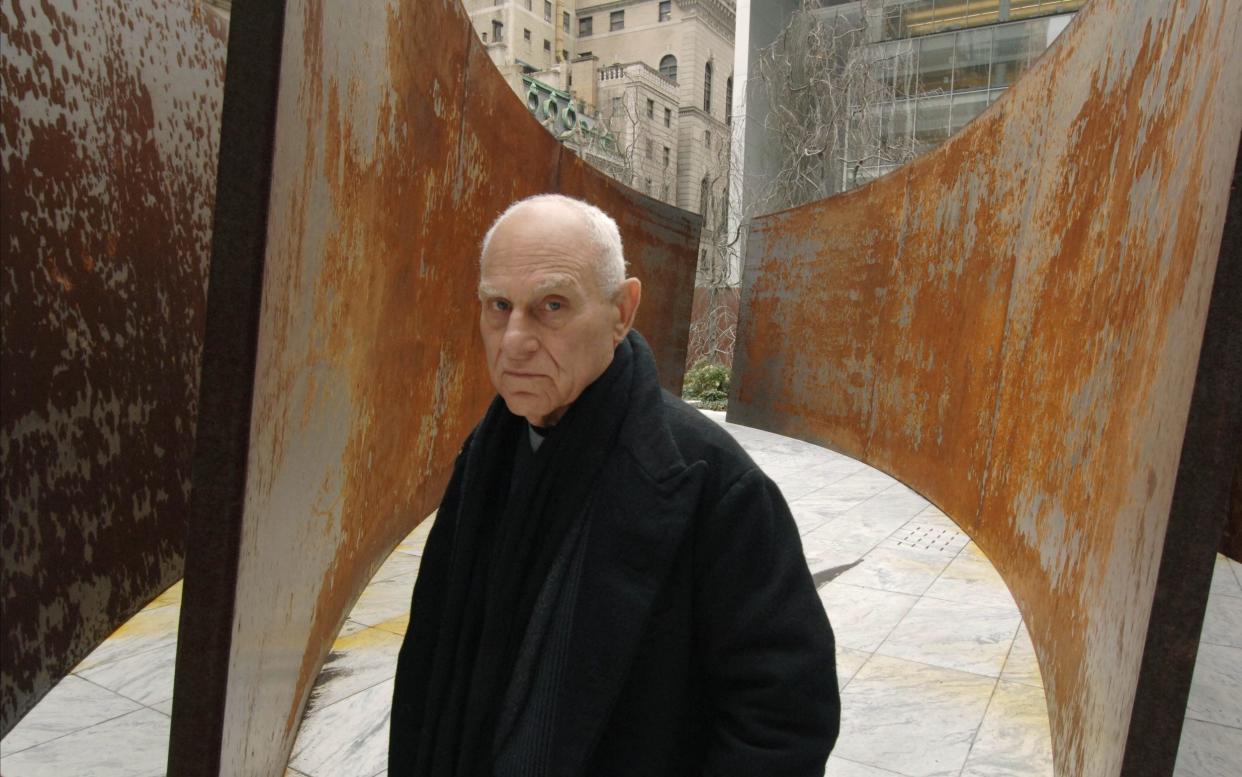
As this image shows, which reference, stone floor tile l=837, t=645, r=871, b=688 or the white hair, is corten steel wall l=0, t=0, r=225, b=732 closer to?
the white hair

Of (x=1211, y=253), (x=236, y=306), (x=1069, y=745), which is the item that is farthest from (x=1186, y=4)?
(x=236, y=306)

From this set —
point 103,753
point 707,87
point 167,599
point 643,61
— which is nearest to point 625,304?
point 103,753

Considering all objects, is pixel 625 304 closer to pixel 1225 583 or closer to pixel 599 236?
pixel 599 236

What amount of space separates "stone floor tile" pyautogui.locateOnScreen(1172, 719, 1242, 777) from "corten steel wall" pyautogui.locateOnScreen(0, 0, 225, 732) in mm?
3127

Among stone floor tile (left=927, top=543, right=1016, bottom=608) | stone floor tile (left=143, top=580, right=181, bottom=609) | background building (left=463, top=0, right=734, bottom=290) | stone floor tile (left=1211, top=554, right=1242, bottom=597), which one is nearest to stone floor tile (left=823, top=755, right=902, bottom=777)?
stone floor tile (left=927, top=543, right=1016, bottom=608)

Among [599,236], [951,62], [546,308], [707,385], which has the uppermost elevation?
[951,62]

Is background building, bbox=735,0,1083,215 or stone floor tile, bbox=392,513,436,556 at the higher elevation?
background building, bbox=735,0,1083,215

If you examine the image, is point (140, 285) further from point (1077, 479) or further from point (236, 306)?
point (1077, 479)

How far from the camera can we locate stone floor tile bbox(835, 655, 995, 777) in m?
2.73

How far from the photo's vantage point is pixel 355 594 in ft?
11.4

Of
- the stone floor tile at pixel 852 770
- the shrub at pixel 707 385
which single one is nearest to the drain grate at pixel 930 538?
the stone floor tile at pixel 852 770

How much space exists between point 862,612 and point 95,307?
3.33 m

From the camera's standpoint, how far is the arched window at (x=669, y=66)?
58.5 m

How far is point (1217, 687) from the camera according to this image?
360 cm
